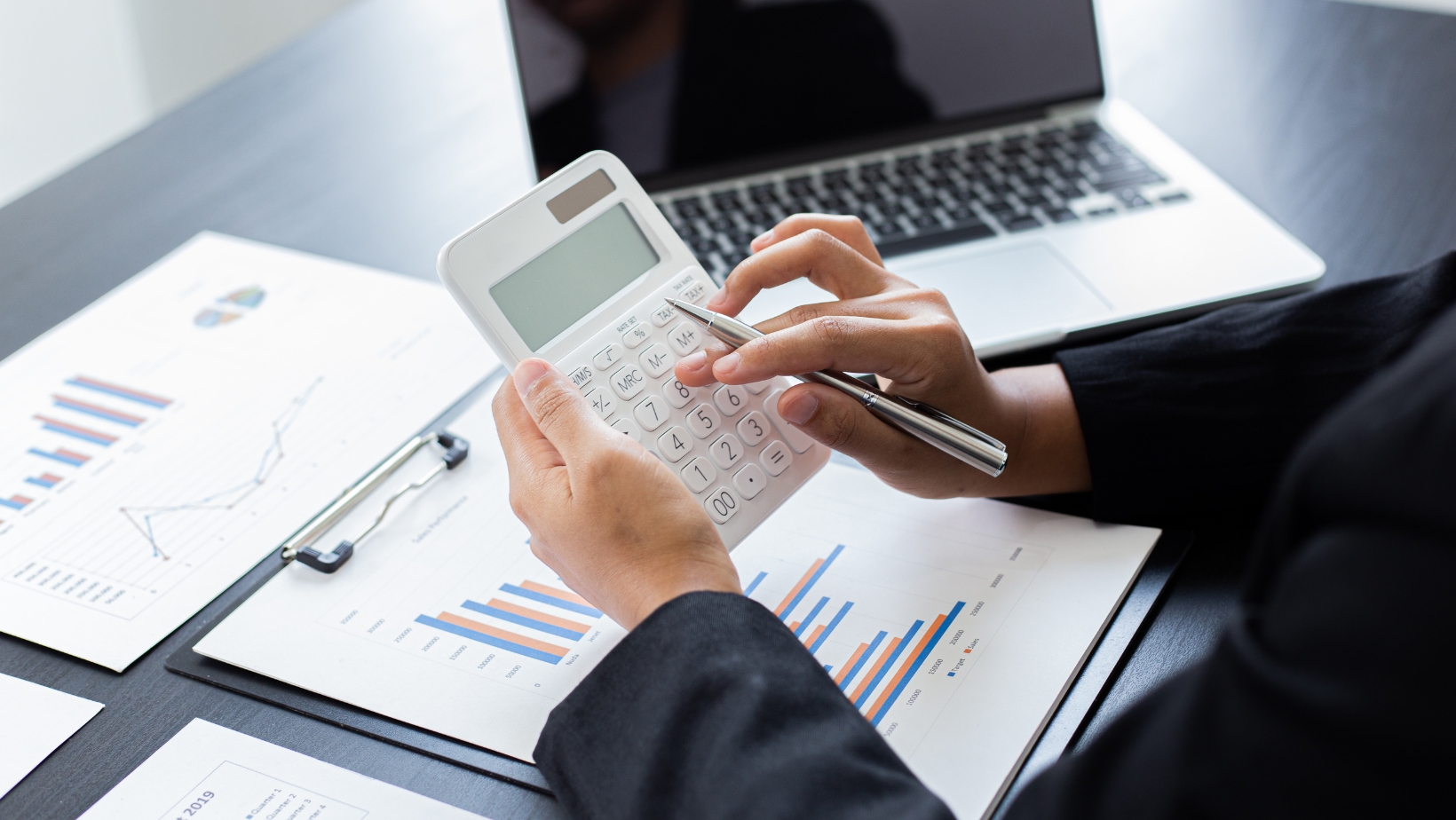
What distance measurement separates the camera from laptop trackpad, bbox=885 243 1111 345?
800mm

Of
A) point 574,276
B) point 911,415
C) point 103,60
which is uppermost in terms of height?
point 103,60

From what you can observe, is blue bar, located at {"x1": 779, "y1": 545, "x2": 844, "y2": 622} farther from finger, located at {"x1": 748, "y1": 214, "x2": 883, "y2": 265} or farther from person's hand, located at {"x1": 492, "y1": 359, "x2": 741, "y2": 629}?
finger, located at {"x1": 748, "y1": 214, "x2": 883, "y2": 265}

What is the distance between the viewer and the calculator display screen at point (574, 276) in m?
0.60

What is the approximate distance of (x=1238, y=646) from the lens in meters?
0.29

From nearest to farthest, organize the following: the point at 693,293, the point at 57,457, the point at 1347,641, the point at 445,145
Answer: the point at 1347,641 → the point at 693,293 → the point at 57,457 → the point at 445,145

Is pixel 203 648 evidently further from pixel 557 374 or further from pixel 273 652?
pixel 557 374

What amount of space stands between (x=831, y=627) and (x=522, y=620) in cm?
17

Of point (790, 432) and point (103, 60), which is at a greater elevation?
point (103, 60)

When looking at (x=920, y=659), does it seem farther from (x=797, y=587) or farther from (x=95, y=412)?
(x=95, y=412)

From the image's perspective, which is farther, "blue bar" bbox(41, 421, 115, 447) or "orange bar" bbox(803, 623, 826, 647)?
"blue bar" bbox(41, 421, 115, 447)

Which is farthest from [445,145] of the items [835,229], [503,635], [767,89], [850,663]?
[850,663]

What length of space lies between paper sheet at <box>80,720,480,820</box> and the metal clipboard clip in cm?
12

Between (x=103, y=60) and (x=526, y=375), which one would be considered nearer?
(x=526, y=375)

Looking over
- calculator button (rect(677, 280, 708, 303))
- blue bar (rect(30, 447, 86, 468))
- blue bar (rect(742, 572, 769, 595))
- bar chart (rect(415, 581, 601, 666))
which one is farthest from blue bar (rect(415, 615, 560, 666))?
blue bar (rect(30, 447, 86, 468))
